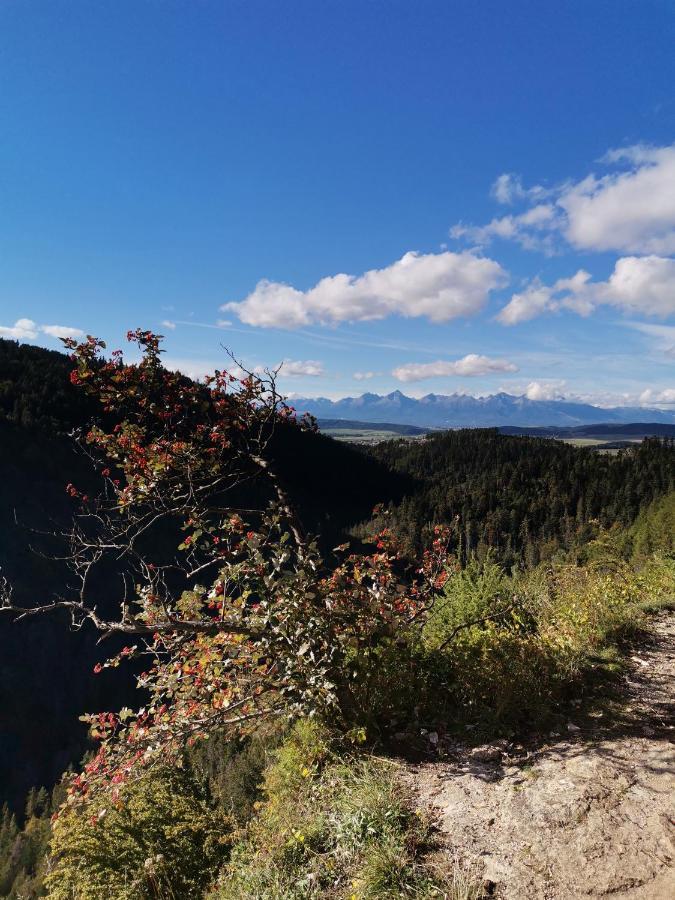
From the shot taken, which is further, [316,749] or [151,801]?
[151,801]

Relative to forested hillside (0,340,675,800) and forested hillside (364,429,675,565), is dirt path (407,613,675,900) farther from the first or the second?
forested hillside (364,429,675,565)

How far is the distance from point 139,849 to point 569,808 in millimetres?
7862

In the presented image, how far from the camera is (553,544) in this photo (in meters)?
116

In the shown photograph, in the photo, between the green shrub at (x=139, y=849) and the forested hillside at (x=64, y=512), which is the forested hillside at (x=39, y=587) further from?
the green shrub at (x=139, y=849)

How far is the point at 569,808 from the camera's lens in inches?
165

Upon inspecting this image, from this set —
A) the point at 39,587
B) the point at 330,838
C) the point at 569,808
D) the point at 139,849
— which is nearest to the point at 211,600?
the point at 330,838

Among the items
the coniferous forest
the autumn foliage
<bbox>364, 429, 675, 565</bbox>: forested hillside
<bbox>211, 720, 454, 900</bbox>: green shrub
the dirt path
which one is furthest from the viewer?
<bbox>364, 429, 675, 565</bbox>: forested hillside

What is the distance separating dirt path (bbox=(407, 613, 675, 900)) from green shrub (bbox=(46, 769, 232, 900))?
3.76m

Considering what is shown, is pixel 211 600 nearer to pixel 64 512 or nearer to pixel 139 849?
pixel 139 849

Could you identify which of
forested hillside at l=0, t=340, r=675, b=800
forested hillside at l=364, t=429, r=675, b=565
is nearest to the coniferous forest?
forested hillside at l=0, t=340, r=675, b=800

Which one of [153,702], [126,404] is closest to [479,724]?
[153,702]

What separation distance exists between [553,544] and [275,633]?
Result: 12611 centimetres

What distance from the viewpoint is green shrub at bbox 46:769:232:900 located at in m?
6.30

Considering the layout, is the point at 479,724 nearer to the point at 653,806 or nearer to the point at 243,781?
the point at 653,806
